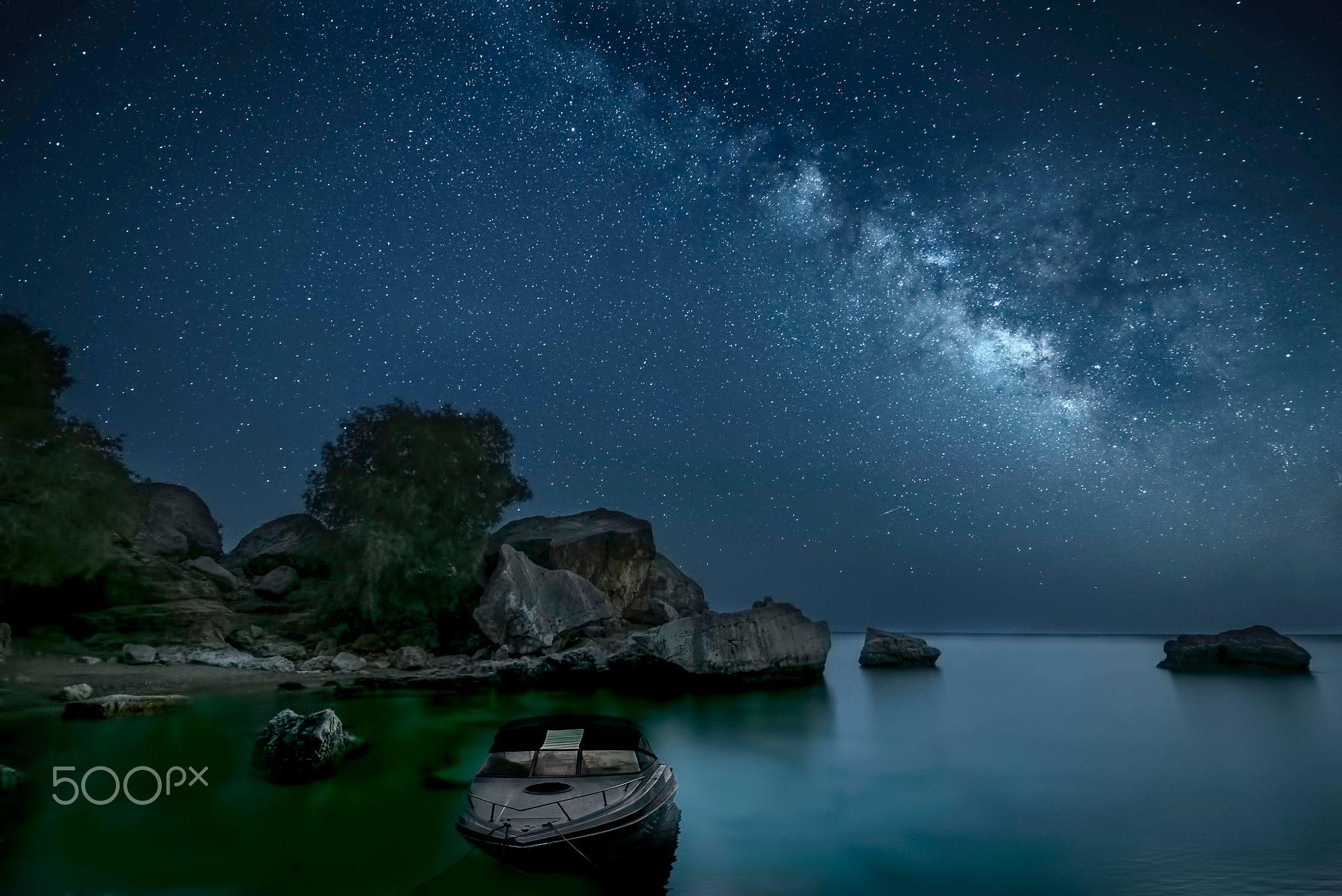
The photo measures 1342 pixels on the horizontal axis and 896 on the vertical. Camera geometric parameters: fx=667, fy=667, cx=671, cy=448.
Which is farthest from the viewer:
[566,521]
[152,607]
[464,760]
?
[566,521]

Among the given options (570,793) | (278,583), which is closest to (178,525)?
(278,583)

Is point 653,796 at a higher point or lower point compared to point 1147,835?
higher

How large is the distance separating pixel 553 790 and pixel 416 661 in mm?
33502

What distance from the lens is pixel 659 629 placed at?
40750mm

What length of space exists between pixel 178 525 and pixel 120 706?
45.4m

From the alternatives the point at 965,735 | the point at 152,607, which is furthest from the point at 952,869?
the point at 152,607

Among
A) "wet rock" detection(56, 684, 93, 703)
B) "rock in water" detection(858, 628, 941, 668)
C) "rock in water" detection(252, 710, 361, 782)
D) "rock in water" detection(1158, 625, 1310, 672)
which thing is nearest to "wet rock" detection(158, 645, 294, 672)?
"wet rock" detection(56, 684, 93, 703)

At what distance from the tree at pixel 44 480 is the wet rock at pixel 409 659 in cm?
1613

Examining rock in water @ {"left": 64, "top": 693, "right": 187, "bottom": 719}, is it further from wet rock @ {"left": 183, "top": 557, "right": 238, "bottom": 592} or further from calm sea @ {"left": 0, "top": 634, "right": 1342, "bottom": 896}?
wet rock @ {"left": 183, "top": 557, "right": 238, "bottom": 592}

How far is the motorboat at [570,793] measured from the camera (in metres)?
10.3

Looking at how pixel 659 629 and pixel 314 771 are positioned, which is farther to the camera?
pixel 659 629

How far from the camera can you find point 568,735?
12984 mm

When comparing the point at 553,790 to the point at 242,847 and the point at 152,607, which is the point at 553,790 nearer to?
the point at 242,847

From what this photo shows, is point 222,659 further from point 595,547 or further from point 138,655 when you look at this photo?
point 595,547
